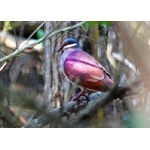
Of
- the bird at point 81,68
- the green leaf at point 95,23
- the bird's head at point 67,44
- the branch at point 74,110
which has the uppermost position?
the green leaf at point 95,23

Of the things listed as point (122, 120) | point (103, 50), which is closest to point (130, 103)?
point (122, 120)

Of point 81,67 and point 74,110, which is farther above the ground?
point 81,67

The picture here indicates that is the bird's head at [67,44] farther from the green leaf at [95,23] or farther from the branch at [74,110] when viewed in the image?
the branch at [74,110]

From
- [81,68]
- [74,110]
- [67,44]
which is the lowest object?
[74,110]

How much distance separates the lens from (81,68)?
199 cm

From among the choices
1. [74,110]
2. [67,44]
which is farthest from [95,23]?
[74,110]

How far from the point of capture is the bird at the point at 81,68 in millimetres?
1931

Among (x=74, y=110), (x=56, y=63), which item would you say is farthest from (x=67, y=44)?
(x=74, y=110)

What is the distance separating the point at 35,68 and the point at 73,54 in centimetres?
19

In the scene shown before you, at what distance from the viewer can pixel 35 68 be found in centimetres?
205

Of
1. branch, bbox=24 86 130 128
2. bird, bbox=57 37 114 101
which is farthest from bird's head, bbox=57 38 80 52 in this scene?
branch, bbox=24 86 130 128

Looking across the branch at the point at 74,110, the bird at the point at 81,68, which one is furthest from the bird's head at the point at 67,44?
the branch at the point at 74,110

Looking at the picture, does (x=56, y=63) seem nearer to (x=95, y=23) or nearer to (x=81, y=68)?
(x=81, y=68)

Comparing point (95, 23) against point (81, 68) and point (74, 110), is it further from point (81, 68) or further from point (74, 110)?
point (74, 110)
